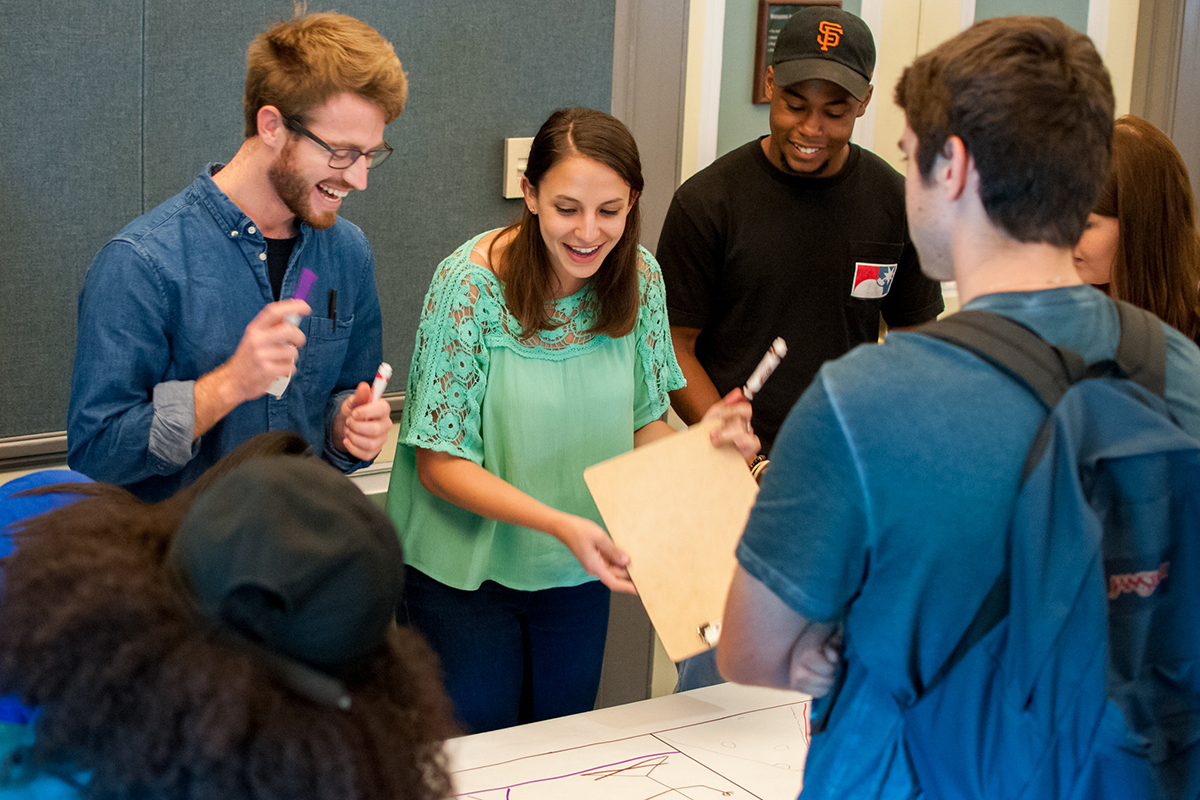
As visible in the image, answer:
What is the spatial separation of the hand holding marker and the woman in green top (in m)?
0.20

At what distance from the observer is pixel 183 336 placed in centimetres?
161

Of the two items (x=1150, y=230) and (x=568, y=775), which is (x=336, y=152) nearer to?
(x=568, y=775)

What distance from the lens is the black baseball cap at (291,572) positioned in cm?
63

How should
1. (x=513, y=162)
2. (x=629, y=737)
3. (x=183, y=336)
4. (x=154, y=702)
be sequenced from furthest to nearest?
1. (x=513, y=162)
2. (x=183, y=336)
3. (x=629, y=737)
4. (x=154, y=702)

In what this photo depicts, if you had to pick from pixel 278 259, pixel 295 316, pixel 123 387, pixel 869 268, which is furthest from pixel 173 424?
pixel 869 268

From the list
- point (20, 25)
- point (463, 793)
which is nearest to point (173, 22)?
point (20, 25)

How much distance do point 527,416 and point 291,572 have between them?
1123 millimetres

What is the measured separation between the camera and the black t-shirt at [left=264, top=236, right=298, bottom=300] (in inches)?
68.4

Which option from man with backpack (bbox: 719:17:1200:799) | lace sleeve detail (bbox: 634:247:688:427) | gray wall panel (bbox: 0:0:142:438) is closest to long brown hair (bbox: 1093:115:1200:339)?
lace sleeve detail (bbox: 634:247:688:427)

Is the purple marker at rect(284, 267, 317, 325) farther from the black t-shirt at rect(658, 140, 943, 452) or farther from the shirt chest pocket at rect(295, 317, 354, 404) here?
the black t-shirt at rect(658, 140, 943, 452)

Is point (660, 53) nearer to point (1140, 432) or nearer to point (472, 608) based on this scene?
point (472, 608)

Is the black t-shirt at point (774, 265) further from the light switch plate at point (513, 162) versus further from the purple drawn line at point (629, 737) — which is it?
the purple drawn line at point (629, 737)

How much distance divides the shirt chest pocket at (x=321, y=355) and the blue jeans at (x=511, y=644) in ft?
1.13

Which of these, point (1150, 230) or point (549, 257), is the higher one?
point (1150, 230)
